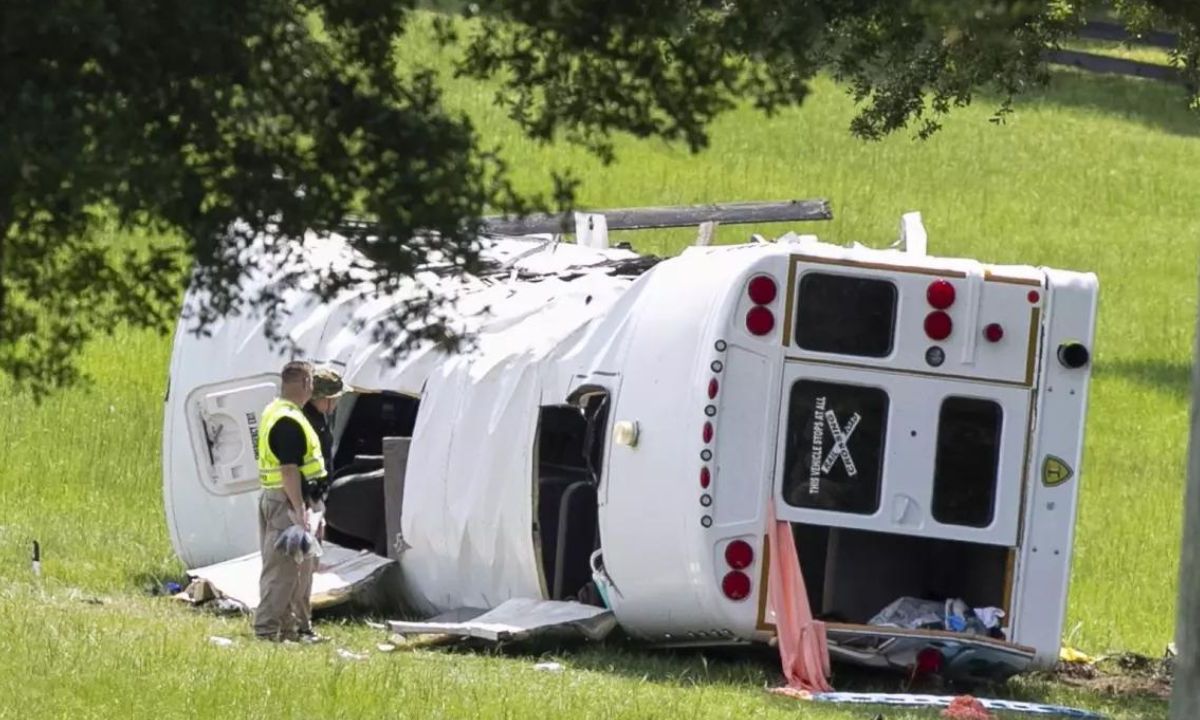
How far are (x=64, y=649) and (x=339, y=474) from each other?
4.21 m

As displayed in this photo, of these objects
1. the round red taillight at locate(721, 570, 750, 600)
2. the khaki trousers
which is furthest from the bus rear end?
the khaki trousers

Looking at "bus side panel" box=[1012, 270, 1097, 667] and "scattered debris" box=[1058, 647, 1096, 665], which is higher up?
"bus side panel" box=[1012, 270, 1097, 667]

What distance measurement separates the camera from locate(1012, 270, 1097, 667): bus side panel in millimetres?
11789

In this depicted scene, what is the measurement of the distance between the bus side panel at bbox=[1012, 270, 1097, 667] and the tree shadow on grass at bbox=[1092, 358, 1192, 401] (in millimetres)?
16545

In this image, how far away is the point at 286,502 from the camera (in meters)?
12.9

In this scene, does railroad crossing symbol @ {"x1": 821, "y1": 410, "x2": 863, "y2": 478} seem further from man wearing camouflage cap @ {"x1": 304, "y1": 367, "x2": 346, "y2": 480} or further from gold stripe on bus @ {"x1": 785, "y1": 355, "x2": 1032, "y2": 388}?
man wearing camouflage cap @ {"x1": 304, "y1": 367, "x2": 346, "y2": 480}

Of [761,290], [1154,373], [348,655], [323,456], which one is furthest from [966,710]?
[1154,373]

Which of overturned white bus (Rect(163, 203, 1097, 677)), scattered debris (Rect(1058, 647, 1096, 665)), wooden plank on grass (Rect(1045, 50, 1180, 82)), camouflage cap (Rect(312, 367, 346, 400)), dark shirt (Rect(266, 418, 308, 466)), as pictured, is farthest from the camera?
wooden plank on grass (Rect(1045, 50, 1180, 82))

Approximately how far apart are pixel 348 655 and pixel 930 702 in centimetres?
285

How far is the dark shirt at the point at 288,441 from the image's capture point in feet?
41.6

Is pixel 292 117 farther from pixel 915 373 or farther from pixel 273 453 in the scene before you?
pixel 273 453

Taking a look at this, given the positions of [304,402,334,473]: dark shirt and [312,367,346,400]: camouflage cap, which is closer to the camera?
[312,367,346,400]: camouflage cap

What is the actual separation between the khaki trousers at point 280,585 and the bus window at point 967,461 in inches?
133

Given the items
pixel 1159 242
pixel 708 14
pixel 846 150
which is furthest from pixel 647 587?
pixel 846 150
